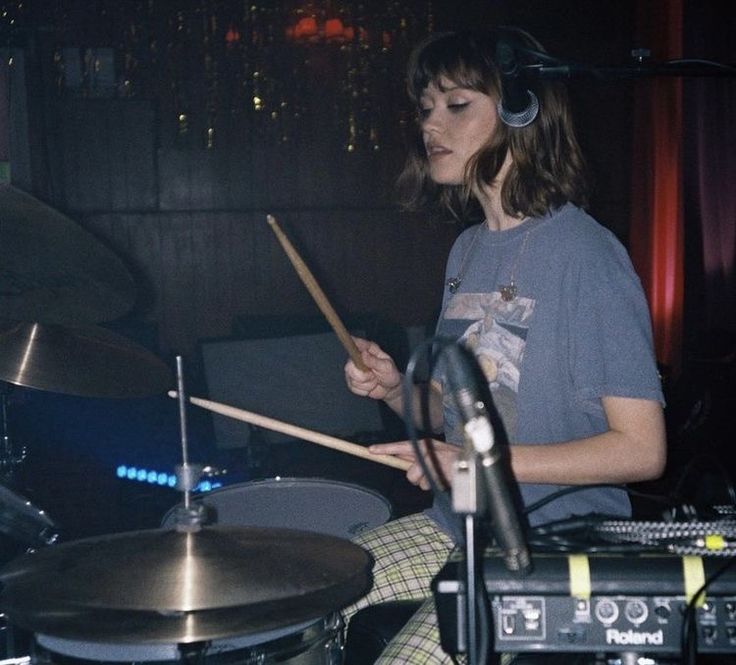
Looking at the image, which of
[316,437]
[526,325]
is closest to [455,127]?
[526,325]

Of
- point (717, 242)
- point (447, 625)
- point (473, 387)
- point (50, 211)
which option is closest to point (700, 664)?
point (447, 625)

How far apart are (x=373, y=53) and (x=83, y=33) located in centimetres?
168

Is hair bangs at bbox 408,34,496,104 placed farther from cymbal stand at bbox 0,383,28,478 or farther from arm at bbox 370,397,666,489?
cymbal stand at bbox 0,383,28,478

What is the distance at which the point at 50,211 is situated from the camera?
5.46 ft

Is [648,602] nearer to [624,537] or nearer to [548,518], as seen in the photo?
[624,537]

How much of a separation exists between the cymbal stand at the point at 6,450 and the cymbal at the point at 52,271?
402 millimetres

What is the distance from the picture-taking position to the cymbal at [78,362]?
167 cm

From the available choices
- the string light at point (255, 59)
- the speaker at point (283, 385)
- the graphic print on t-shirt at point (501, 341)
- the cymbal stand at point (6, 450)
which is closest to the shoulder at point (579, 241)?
the graphic print on t-shirt at point (501, 341)

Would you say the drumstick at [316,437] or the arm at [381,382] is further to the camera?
the arm at [381,382]

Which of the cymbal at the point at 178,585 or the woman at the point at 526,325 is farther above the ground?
the woman at the point at 526,325

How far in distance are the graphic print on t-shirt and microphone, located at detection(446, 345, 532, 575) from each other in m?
0.58

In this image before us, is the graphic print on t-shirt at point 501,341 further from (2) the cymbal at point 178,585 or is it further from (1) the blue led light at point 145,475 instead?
(1) the blue led light at point 145,475

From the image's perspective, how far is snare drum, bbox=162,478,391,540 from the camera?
1981mm

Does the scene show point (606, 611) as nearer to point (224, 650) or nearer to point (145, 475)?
point (224, 650)
